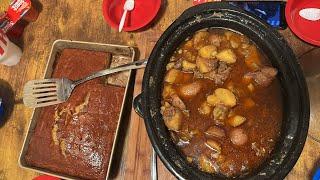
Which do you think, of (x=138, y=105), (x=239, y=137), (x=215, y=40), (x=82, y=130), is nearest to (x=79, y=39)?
(x=82, y=130)

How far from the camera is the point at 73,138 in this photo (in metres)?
1.77

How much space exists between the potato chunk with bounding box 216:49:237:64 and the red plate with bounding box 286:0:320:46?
44 centimetres

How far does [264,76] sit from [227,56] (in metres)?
0.16

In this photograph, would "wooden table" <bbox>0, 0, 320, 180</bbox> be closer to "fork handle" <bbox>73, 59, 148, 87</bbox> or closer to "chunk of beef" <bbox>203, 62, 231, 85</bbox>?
"fork handle" <bbox>73, 59, 148, 87</bbox>

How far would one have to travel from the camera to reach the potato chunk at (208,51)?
145cm

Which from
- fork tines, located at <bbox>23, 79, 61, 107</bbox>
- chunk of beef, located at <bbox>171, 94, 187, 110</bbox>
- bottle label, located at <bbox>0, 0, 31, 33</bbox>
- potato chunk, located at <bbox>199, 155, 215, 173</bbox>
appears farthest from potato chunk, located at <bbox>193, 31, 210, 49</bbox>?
bottle label, located at <bbox>0, 0, 31, 33</bbox>

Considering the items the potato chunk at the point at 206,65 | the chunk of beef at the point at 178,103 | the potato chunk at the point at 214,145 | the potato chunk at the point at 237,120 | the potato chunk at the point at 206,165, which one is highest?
the potato chunk at the point at 206,65

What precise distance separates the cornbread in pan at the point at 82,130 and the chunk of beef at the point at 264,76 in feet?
2.18

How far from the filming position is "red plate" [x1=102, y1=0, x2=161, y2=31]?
6.20 ft

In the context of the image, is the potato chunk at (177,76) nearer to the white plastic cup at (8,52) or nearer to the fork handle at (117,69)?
the fork handle at (117,69)

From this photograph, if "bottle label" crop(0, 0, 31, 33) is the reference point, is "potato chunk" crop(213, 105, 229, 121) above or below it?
below

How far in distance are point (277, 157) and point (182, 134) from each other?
0.35 m

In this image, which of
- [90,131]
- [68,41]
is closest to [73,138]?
[90,131]

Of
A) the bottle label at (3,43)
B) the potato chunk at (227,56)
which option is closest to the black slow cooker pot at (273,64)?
the potato chunk at (227,56)
